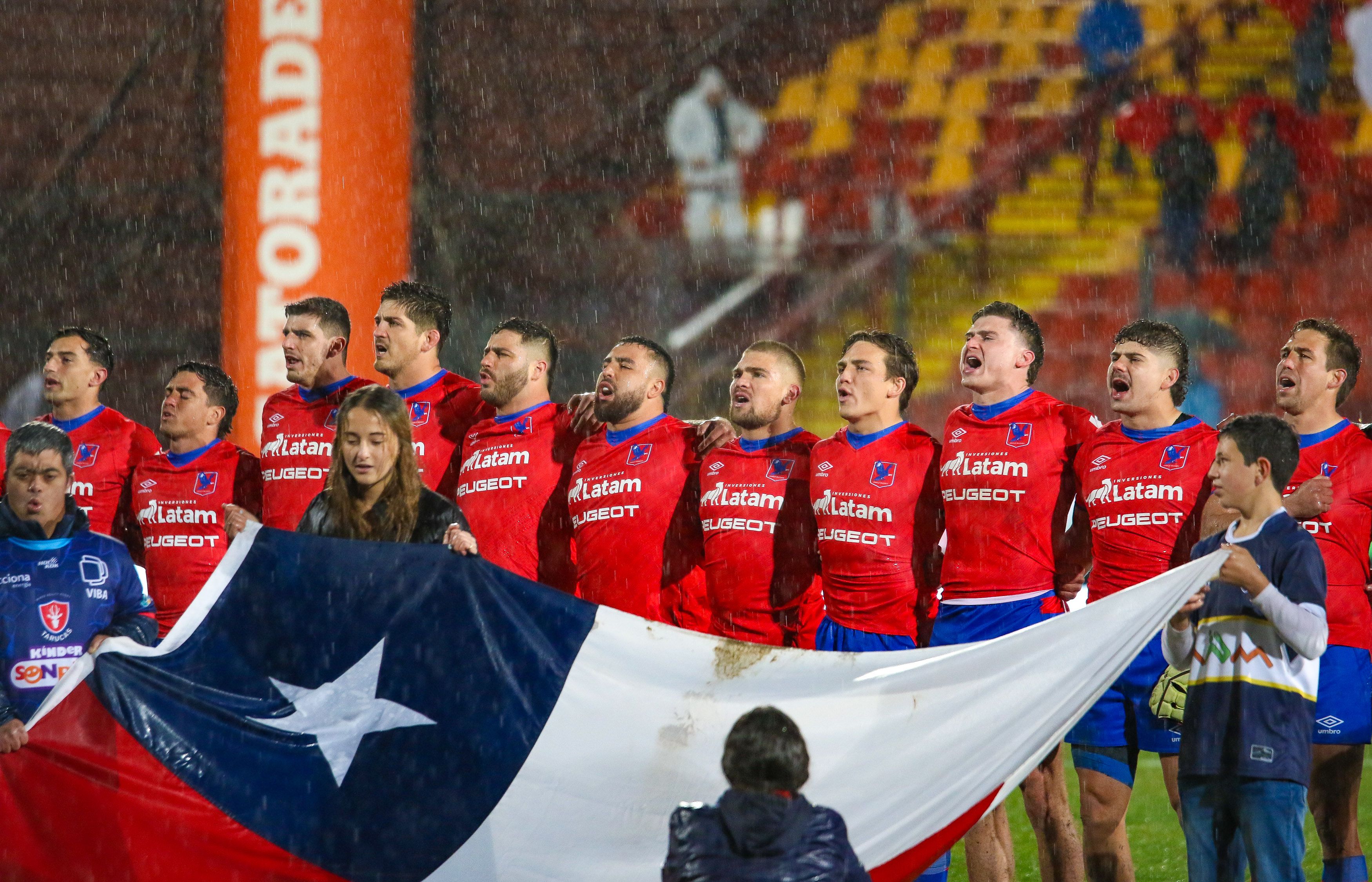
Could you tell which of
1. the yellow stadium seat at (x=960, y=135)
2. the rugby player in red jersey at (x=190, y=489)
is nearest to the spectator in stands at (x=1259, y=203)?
the yellow stadium seat at (x=960, y=135)

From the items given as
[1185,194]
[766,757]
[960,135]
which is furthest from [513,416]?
[960,135]

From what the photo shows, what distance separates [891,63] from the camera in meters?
14.9

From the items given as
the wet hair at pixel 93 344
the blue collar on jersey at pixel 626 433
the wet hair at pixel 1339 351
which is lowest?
the blue collar on jersey at pixel 626 433

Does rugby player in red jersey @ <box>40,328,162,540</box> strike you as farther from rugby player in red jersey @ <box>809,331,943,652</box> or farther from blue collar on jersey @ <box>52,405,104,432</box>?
rugby player in red jersey @ <box>809,331,943,652</box>

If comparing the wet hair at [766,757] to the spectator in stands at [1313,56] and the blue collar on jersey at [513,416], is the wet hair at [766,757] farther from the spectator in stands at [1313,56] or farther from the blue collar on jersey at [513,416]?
the spectator in stands at [1313,56]

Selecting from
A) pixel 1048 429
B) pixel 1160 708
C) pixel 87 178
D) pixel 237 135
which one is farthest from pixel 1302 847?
pixel 87 178

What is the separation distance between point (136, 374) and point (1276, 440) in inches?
457

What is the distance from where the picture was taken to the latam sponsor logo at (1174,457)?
5.28m

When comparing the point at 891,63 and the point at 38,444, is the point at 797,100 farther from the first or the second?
the point at 38,444

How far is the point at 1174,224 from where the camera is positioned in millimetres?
12578

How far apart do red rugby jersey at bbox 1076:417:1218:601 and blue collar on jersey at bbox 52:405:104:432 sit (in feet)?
12.9

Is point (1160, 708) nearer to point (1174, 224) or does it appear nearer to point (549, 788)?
point (549, 788)

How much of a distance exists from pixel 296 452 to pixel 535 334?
1.04m

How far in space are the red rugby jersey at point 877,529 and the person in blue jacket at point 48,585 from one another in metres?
2.31
